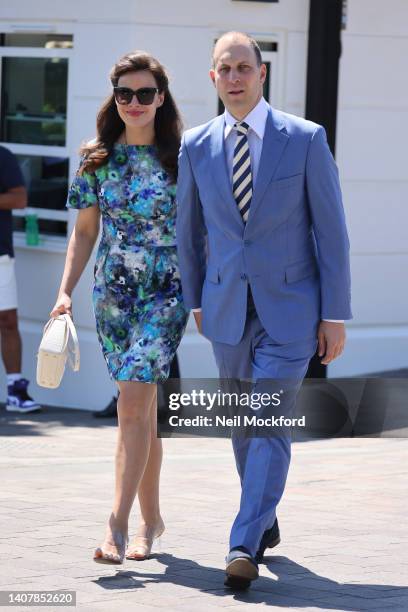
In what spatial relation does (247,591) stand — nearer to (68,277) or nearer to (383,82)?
(68,277)

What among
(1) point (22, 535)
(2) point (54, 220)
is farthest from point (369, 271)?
(1) point (22, 535)

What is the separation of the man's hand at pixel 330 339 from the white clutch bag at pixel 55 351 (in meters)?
0.97

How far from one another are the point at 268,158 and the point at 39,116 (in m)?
6.09

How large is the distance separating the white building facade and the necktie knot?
492 centimetres

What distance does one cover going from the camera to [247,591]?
541 cm

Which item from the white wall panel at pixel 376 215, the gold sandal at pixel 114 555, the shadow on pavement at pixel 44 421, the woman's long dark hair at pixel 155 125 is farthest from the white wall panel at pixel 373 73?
the gold sandal at pixel 114 555

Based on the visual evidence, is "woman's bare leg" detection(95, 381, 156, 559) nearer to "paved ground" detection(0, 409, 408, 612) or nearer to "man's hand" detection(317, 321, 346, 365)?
"paved ground" detection(0, 409, 408, 612)

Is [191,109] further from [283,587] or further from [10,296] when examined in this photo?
[283,587]

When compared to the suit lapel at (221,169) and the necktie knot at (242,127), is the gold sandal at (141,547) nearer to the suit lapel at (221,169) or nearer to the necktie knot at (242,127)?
the suit lapel at (221,169)

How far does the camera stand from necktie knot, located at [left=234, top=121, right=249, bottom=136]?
220 inches

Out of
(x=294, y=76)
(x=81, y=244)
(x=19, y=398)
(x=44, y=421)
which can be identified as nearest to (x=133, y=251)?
(x=81, y=244)

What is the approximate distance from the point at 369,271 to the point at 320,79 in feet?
5.66

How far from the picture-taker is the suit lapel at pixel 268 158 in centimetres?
549

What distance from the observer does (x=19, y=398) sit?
35.3ft
